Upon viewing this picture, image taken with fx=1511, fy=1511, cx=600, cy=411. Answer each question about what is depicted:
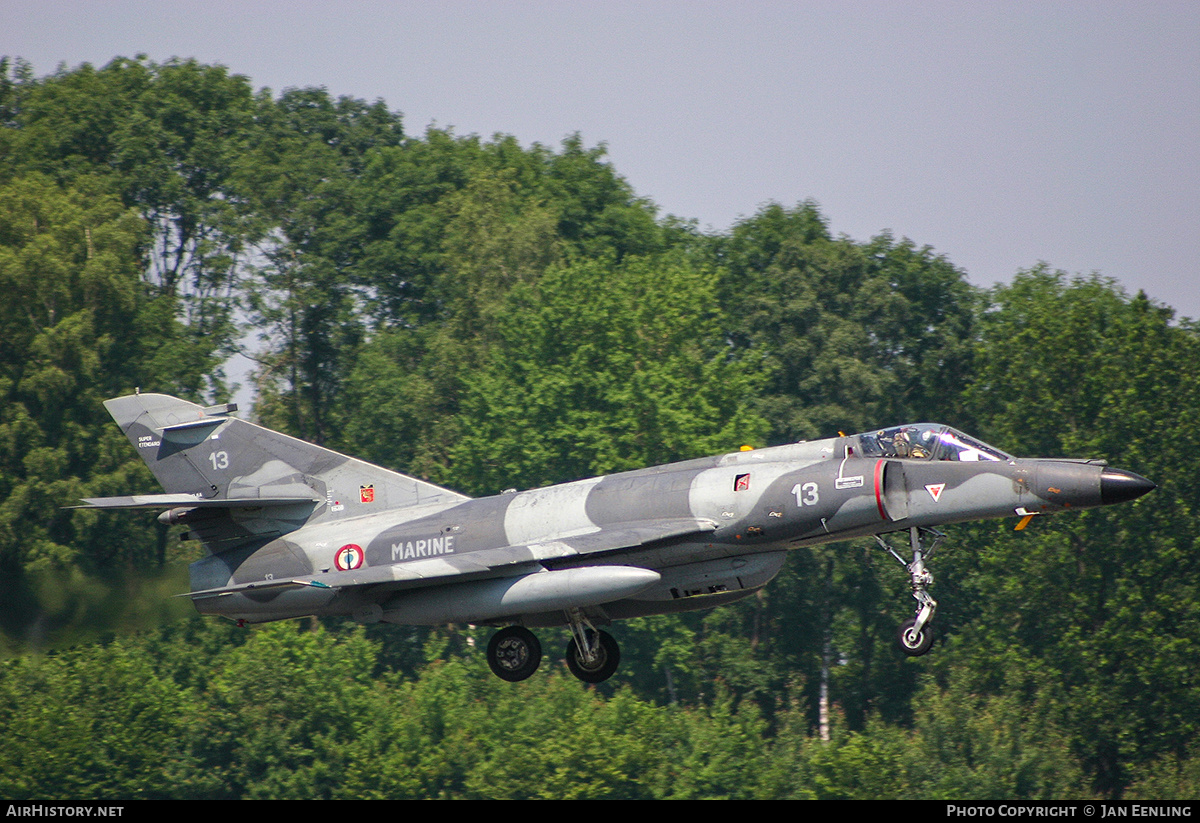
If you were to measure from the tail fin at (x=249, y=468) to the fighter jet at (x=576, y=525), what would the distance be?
0.11 ft

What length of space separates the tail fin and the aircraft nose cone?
932cm

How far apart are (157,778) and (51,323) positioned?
15178 mm

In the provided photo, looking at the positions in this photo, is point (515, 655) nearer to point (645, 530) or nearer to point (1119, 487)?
point (645, 530)

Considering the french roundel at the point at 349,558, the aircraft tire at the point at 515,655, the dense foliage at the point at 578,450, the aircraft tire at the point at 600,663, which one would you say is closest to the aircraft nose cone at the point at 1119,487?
the aircraft tire at the point at 600,663

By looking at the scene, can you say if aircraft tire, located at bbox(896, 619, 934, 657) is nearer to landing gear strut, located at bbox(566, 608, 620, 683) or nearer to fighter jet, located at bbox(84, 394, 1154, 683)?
fighter jet, located at bbox(84, 394, 1154, 683)

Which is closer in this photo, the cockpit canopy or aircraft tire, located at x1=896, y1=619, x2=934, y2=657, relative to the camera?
aircraft tire, located at x1=896, y1=619, x2=934, y2=657

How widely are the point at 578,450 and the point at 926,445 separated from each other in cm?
2819

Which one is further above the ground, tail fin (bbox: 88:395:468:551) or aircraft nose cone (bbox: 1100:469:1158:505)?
tail fin (bbox: 88:395:468:551)

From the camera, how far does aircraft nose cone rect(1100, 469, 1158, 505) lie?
19.0 meters

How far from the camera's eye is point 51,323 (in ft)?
160

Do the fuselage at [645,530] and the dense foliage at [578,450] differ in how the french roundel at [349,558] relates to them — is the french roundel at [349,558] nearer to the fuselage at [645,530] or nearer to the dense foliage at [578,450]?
the fuselage at [645,530]

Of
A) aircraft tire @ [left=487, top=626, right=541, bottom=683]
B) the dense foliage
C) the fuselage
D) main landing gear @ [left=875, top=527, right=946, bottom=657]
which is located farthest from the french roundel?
the dense foliage

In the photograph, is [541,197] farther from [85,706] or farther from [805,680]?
[85,706]

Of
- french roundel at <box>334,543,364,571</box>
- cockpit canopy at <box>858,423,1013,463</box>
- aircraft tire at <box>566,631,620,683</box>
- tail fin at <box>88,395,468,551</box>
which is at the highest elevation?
tail fin at <box>88,395,468,551</box>
